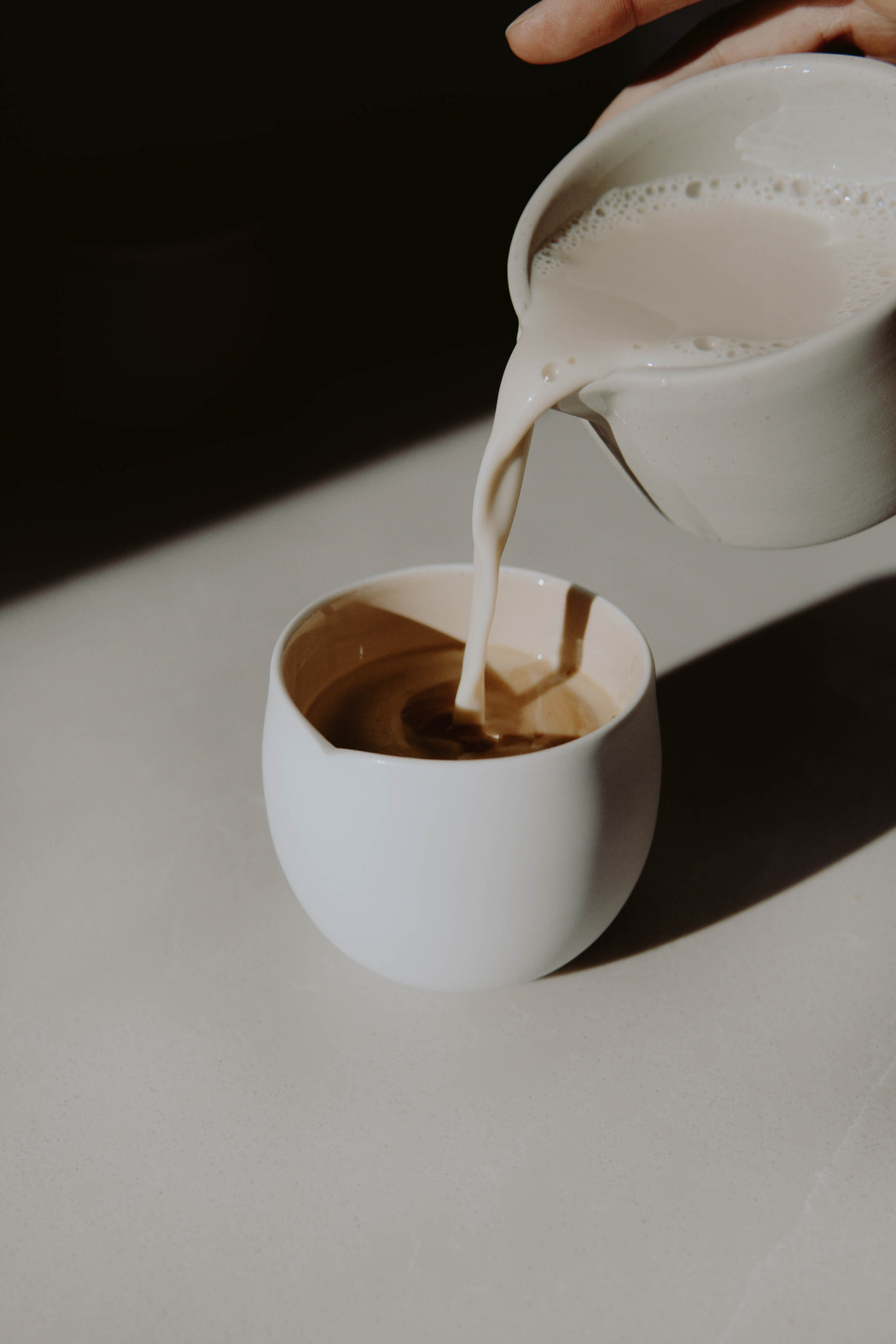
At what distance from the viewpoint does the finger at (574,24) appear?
2.30 feet

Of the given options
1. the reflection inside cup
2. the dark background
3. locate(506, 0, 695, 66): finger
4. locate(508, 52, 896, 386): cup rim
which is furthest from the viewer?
A: the dark background

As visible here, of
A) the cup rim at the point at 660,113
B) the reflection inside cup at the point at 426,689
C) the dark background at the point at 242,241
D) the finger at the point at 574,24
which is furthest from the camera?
the dark background at the point at 242,241

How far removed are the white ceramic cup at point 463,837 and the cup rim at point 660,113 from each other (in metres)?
0.14

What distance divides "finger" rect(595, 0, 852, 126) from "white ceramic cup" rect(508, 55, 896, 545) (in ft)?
0.39

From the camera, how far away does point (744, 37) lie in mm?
671

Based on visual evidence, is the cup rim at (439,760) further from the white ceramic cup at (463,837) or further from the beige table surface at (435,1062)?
the beige table surface at (435,1062)

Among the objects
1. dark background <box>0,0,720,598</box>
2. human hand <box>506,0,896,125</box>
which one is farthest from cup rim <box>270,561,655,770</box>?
dark background <box>0,0,720,598</box>

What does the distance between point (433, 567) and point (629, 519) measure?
16.8 inches

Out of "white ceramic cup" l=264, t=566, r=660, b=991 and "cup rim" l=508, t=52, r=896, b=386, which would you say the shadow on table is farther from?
"cup rim" l=508, t=52, r=896, b=386

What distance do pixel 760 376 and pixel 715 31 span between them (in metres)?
0.38

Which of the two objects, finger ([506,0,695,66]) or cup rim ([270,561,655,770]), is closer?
cup rim ([270,561,655,770])

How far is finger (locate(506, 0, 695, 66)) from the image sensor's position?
0.70 metres

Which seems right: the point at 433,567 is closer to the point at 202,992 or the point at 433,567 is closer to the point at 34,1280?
the point at 202,992

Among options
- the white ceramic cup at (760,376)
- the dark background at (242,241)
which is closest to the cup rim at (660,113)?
the white ceramic cup at (760,376)
